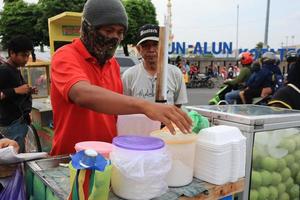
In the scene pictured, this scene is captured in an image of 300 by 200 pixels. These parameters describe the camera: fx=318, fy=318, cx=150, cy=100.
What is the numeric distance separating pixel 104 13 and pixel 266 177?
1427mm

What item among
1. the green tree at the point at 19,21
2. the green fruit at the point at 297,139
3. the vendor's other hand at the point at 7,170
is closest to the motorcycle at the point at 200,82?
the green tree at the point at 19,21

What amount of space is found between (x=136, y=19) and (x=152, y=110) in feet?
56.9

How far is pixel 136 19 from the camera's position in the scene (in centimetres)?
1786

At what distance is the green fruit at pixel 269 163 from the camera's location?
205 cm

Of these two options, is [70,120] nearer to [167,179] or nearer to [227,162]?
[167,179]

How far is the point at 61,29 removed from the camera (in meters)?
5.01

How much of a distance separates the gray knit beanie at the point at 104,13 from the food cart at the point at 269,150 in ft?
2.99

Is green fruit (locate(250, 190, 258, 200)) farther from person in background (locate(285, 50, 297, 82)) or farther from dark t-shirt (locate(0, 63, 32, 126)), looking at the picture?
dark t-shirt (locate(0, 63, 32, 126))

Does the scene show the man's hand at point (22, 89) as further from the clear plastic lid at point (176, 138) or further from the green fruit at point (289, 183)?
the green fruit at point (289, 183)

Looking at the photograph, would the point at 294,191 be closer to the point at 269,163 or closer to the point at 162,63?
the point at 269,163

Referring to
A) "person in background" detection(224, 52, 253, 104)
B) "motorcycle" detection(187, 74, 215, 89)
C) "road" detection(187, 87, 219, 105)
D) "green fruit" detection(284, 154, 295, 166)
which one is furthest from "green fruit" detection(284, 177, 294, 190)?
"motorcycle" detection(187, 74, 215, 89)

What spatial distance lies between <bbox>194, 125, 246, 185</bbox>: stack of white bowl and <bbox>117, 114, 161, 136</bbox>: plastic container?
300mm

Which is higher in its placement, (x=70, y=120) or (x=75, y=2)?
→ (x=75, y=2)

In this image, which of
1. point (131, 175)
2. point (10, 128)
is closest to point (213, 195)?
point (131, 175)
